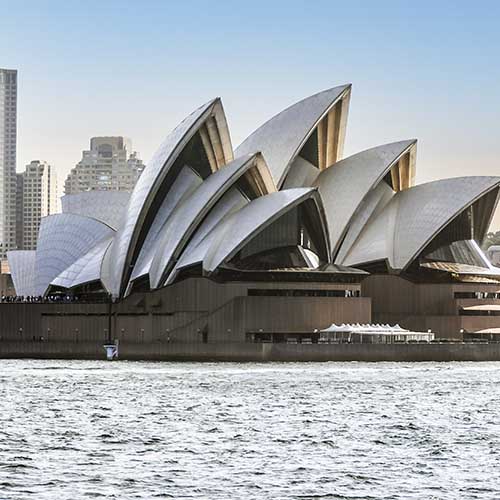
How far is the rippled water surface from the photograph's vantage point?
29031 millimetres

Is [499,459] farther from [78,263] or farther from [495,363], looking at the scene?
[78,263]

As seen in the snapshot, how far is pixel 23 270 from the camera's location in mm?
98688

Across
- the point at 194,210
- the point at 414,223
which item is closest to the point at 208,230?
the point at 194,210

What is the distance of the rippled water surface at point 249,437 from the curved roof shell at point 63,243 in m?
26.4

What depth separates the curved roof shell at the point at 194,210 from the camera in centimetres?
8106

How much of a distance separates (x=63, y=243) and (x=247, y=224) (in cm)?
1688

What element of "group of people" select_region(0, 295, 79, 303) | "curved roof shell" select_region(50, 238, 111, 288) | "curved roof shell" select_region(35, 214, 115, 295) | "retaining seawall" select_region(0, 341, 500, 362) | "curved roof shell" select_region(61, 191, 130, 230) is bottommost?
"retaining seawall" select_region(0, 341, 500, 362)

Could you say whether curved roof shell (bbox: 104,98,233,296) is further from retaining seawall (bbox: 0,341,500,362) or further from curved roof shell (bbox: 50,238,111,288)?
retaining seawall (bbox: 0,341,500,362)

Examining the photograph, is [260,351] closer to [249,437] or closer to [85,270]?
[85,270]

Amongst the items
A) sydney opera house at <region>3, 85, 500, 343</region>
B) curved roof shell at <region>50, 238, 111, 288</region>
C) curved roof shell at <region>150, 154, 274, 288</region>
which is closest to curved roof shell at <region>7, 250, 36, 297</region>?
sydney opera house at <region>3, 85, 500, 343</region>

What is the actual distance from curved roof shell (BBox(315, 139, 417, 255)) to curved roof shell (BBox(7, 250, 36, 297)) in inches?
937

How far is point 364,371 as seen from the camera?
70.6 metres

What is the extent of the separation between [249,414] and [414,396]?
10.6 meters

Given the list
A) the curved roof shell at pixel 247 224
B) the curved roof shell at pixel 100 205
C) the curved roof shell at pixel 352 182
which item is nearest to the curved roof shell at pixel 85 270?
the curved roof shell at pixel 100 205
